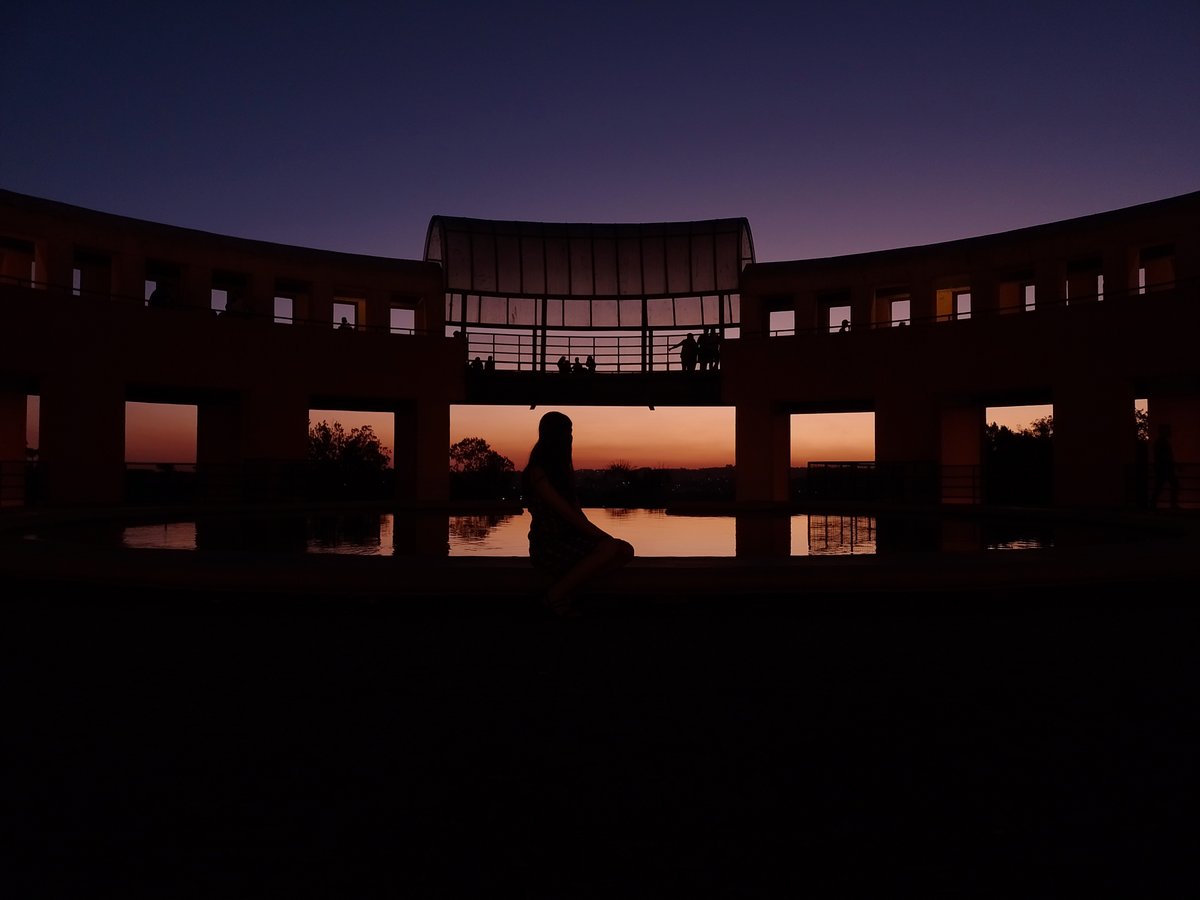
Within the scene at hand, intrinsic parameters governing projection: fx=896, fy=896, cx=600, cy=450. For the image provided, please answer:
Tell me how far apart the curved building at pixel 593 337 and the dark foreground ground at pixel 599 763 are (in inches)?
756

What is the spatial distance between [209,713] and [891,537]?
11.0 metres

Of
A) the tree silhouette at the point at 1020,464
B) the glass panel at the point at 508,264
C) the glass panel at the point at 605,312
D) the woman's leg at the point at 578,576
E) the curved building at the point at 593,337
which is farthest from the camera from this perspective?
the glass panel at the point at 605,312

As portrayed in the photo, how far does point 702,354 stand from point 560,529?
2356 centimetres

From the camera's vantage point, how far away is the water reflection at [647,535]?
10883 millimetres

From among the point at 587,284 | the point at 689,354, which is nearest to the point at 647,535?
the point at 689,354

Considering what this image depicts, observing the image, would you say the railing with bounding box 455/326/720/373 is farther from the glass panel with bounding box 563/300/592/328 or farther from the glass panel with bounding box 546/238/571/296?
the glass panel with bounding box 546/238/571/296

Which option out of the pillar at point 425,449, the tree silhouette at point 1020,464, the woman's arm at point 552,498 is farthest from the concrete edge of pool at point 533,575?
the pillar at point 425,449

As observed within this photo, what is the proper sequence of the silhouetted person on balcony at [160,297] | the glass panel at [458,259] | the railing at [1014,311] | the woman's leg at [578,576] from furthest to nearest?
the glass panel at [458,259] → the silhouetted person on balcony at [160,297] → the railing at [1014,311] → the woman's leg at [578,576]

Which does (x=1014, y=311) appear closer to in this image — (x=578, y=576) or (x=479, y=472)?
(x=479, y=472)

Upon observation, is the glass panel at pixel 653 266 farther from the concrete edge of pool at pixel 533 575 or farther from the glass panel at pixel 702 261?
the concrete edge of pool at pixel 533 575

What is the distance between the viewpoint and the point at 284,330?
25062 mm

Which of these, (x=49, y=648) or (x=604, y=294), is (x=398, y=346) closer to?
(x=604, y=294)

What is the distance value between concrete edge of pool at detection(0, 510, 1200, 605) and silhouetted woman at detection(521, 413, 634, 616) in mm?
868

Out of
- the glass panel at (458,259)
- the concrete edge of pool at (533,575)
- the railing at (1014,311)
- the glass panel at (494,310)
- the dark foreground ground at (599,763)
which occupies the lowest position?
the dark foreground ground at (599,763)
